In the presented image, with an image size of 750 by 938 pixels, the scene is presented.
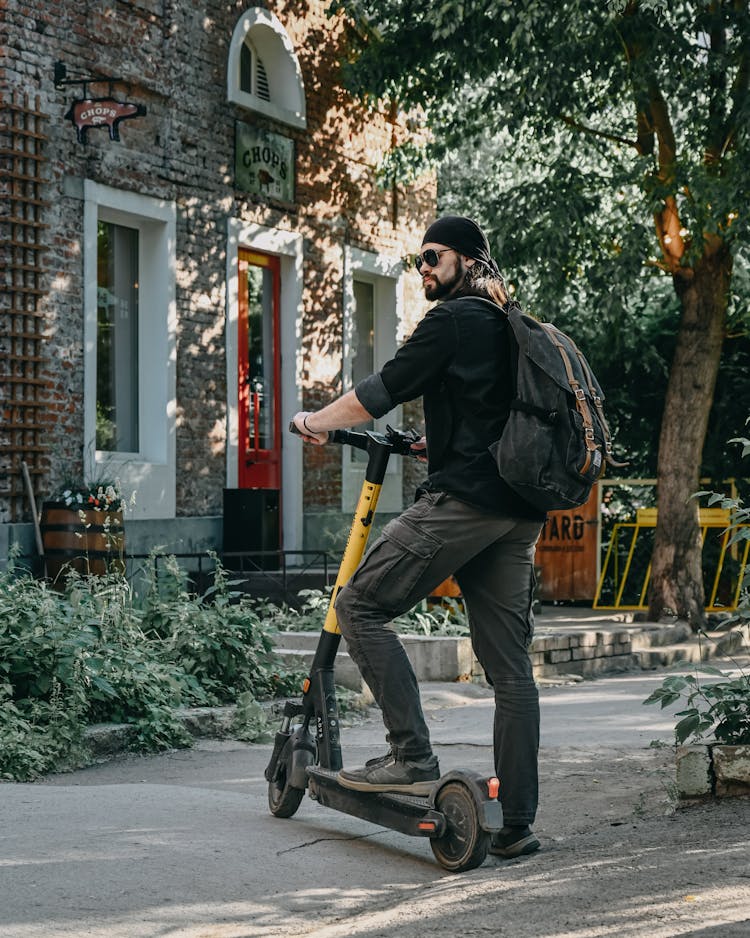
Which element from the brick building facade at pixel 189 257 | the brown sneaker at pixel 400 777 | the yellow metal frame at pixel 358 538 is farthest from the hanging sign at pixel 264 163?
the brown sneaker at pixel 400 777

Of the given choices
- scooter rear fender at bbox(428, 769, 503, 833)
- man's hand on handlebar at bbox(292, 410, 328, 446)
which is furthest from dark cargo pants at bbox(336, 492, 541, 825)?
man's hand on handlebar at bbox(292, 410, 328, 446)

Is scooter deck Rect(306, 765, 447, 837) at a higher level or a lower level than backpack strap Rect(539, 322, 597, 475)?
lower

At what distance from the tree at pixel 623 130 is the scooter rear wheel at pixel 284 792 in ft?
28.0

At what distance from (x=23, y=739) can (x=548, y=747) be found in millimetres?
2635

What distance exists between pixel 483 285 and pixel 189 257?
8.53 metres

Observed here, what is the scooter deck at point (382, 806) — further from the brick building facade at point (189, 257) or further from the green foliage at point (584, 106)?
the green foliage at point (584, 106)

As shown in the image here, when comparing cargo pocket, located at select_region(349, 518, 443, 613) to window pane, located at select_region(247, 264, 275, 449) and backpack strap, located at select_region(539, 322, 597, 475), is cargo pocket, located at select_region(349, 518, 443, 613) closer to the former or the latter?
backpack strap, located at select_region(539, 322, 597, 475)

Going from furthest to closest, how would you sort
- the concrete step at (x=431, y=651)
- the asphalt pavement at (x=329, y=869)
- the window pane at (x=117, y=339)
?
the window pane at (x=117, y=339) → the concrete step at (x=431, y=651) → the asphalt pavement at (x=329, y=869)

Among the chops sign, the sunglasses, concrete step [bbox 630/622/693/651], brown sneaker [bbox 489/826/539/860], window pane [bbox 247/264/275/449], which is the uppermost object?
the chops sign

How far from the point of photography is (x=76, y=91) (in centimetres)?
1164

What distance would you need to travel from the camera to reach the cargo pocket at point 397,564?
4.67 m

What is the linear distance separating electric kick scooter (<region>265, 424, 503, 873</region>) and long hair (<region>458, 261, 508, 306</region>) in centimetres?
57

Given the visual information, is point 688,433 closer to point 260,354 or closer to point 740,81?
point 740,81

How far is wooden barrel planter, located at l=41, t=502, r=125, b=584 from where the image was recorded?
1073 cm
